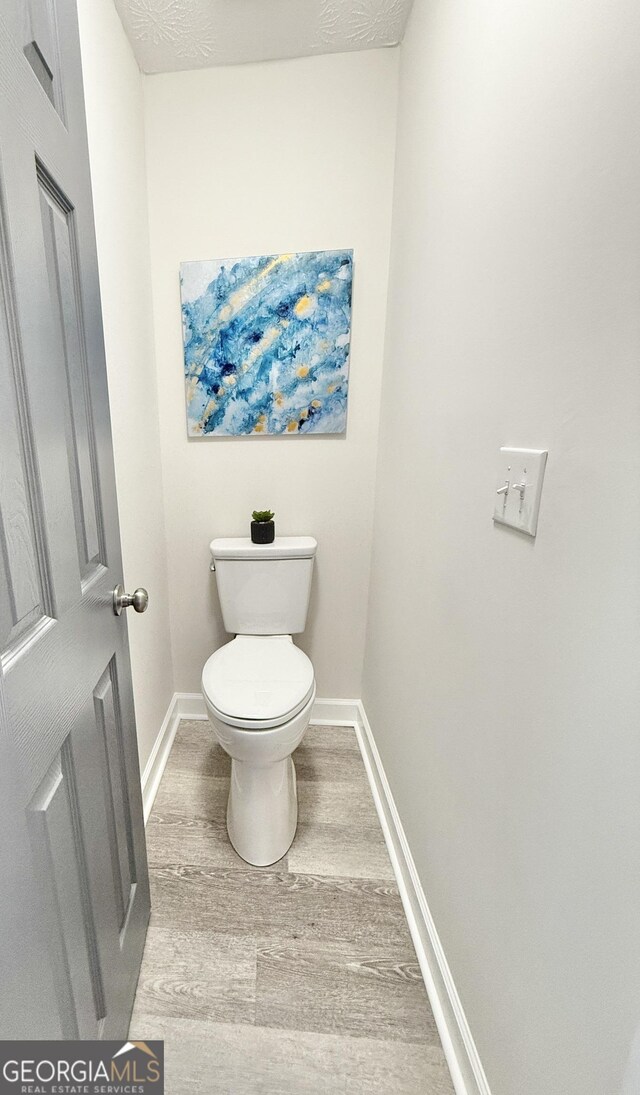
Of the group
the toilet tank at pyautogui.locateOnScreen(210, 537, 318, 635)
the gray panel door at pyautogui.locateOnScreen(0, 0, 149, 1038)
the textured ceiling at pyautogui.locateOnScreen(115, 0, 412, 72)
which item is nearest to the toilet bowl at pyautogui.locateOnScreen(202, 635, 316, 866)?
the toilet tank at pyautogui.locateOnScreen(210, 537, 318, 635)

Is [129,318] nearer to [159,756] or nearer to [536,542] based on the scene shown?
[536,542]

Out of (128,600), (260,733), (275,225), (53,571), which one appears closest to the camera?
(53,571)

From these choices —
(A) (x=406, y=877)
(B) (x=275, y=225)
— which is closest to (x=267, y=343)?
(B) (x=275, y=225)

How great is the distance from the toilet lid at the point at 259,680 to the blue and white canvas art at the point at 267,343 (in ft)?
2.49

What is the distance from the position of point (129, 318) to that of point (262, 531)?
2.47 feet

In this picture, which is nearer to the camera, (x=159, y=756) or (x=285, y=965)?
(x=285, y=965)

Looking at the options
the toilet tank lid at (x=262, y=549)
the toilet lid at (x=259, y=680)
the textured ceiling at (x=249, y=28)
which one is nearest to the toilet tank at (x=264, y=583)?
the toilet tank lid at (x=262, y=549)

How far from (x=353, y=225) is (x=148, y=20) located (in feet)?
2.33

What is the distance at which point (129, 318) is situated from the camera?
1227mm

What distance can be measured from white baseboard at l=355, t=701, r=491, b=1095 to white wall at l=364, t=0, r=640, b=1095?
2.0 inches

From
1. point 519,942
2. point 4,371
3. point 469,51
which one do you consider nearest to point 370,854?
point 519,942

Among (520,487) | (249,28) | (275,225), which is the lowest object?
(520,487)

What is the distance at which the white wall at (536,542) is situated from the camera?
44 cm

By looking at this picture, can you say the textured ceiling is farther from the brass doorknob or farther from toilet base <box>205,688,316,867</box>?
toilet base <box>205,688,316,867</box>
